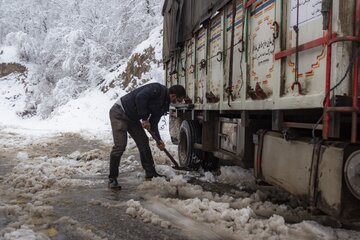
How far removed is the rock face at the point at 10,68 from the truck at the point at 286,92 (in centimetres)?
3104

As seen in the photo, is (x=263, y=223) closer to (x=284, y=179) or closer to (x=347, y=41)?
(x=284, y=179)

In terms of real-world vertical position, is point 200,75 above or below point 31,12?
below

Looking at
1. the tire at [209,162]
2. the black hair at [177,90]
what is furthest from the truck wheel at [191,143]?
the black hair at [177,90]

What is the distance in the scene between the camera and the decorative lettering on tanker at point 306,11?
3102mm

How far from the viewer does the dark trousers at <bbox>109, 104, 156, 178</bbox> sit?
18.8ft

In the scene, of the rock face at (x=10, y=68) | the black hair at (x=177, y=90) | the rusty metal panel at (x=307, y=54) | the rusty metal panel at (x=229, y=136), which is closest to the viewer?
the rusty metal panel at (x=307, y=54)

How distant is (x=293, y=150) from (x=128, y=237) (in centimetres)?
161

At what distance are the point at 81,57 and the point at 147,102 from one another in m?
21.7

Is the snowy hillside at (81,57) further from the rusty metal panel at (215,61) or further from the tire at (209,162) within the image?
the rusty metal panel at (215,61)

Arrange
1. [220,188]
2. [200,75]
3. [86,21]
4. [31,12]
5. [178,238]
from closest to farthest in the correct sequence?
[178,238] → [220,188] → [200,75] → [86,21] → [31,12]

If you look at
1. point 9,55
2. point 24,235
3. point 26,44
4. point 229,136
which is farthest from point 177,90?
point 9,55

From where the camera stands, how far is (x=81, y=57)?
2622 cm

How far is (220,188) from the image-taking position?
5477 millimetres

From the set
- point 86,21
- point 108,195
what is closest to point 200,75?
point 108,195
